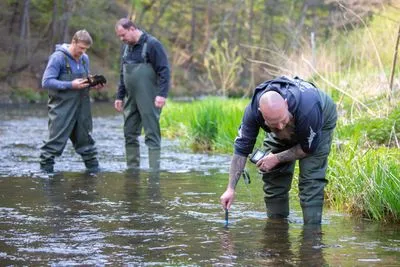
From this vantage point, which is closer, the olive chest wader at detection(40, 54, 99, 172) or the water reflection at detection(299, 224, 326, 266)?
the water reflection at detection(299, 224, 326, 266)

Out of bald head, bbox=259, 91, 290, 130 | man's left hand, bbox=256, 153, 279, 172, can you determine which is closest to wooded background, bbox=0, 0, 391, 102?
man's left hand, bbox=256, 153, 279, 172

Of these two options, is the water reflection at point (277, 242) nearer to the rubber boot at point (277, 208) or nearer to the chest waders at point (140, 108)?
the rubber boot at point (277, 208)

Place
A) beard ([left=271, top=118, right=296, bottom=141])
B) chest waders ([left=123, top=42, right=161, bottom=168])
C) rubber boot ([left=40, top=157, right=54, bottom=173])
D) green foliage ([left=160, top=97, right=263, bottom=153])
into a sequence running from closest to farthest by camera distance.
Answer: beard ([left=271, top=118, right=296, bottom=141]) → rubber boot ([left=40, top=157, right=54, bottom=173]) → chest waders ([left=123, top=42, right=161, bottom=168]) → green foliage ([left=160, top=97, right=263, bottom=153])

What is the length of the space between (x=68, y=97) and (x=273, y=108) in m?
5.20

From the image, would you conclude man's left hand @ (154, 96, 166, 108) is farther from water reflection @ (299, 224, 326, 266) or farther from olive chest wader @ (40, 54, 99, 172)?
water reflection @ (299, 224, 326, 266)

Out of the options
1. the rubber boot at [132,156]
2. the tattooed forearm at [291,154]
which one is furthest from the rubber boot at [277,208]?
the rubber boot at [132,156]

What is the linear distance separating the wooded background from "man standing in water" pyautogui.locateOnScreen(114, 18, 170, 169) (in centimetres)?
1041

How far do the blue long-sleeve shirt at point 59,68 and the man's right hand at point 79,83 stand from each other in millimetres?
47

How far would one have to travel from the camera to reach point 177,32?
65.4 metres

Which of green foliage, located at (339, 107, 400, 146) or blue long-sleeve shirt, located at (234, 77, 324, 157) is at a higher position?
blue long-sleeve shirt, located at (234, 77, 324, 157)

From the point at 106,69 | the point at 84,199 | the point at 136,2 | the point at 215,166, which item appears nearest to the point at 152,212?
the point at 84,199

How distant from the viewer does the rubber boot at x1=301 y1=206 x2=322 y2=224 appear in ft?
20.6

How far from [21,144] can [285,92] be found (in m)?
9.57

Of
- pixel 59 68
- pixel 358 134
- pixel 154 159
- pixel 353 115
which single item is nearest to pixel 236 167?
pixel 358 134
